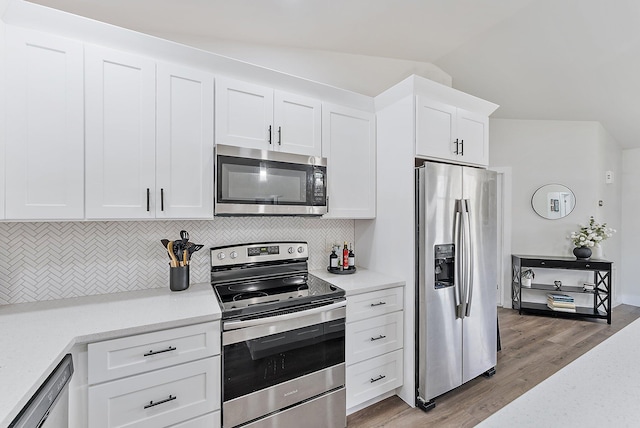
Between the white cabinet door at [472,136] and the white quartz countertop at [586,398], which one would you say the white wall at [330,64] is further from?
the white quartz countertop at [586,398]

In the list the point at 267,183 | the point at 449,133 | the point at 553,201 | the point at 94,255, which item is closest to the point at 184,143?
the point at 267,183

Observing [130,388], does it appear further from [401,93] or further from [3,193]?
[401,93]

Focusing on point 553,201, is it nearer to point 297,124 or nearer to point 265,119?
point 297,124

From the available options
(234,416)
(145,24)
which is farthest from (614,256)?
(145,24)

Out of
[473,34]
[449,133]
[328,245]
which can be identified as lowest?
[328,245]

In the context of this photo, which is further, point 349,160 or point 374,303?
point 349,160

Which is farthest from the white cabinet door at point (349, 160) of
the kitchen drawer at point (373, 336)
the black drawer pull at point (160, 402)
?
the black drawer pull at point (160, 402)

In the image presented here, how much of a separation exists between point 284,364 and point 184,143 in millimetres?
1460

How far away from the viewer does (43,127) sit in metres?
1.43

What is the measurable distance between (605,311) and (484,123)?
135 inches

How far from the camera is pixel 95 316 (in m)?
1.42

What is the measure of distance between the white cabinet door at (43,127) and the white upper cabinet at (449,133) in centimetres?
211

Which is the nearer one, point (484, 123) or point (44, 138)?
point (44, 138)

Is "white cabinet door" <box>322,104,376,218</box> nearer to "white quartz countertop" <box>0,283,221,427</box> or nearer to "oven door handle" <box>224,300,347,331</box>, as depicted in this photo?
"oven door handle" <box>224,300,347,331</box>
